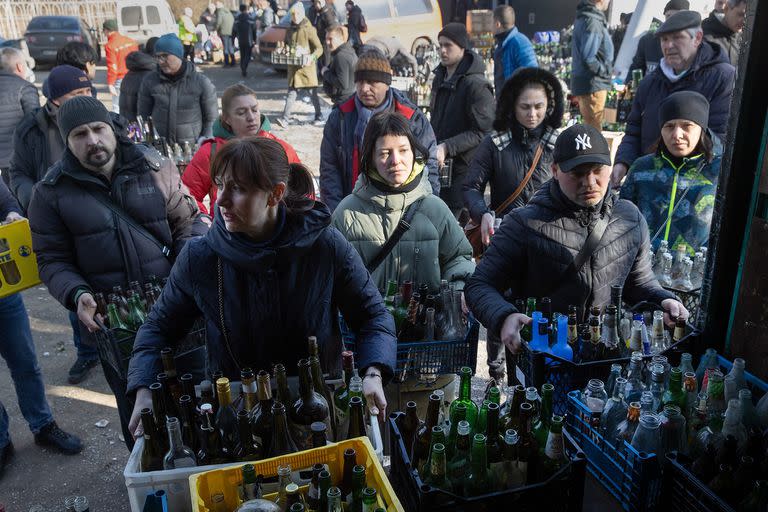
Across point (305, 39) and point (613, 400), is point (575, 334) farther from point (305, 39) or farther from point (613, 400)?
point (305, 39)

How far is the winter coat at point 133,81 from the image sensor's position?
7.91m

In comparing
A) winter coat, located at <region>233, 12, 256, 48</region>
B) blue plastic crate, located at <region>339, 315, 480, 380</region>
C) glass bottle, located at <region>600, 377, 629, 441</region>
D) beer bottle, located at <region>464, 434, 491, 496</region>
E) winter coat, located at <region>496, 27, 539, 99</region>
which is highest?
winter coat, located at <region>233, 12, 256, 48</region>

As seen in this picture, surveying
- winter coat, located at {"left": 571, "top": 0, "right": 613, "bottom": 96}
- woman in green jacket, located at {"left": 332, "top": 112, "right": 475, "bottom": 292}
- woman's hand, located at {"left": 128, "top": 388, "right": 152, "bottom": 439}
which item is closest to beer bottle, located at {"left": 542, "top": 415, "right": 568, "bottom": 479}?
woman's hand, located at {"left": 128, "top": 388, "right": 152, "bottom": 439}

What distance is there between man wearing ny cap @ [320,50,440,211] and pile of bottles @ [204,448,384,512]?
139 inches

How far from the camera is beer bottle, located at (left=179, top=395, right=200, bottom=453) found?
7.88 feet

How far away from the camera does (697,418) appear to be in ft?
7.37

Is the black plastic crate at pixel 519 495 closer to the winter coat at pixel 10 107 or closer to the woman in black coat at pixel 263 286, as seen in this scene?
the woman in black coat at pixel 263 286

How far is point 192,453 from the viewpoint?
7.60 feet

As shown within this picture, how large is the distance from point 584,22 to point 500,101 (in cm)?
492

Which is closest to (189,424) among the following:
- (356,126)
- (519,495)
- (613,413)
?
(519,495)

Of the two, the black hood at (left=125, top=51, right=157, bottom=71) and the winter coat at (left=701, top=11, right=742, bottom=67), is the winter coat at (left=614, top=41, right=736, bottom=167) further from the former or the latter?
the black hood at (left=125, top=51, right=157, bottom=71)

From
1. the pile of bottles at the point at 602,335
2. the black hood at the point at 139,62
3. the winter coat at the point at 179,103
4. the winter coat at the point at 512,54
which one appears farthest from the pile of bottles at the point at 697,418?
the black hood at the point at 139,62

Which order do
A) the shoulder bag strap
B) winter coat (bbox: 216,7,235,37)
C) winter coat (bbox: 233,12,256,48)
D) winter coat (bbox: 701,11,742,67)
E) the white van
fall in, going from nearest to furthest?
the shoulder bag strap → winter coat (bbox: 701,11,742,67) → the white van → winter coat (bbox: 233,12,256,48) → winter coat (bbox: 216,7,235,37)

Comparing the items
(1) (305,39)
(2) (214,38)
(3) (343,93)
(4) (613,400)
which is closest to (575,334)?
(4) (613,400)
